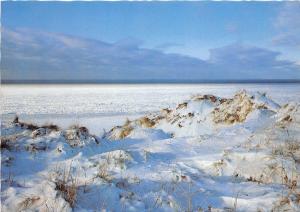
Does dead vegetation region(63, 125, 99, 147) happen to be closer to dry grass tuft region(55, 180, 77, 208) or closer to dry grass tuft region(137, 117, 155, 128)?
dry grass tuft region(55, 180, 77, 208)

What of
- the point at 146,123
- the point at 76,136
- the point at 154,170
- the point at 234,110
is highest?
the point at 234,110

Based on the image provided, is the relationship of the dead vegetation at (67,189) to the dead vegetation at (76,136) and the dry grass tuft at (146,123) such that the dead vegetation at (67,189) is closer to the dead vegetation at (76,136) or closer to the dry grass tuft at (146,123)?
the dead vegetation at (76,136)

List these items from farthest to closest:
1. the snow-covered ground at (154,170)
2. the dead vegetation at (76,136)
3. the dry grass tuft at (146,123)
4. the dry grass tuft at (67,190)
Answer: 1. the dry grass tuft at (146,123)
2. the dead vegetation at (76,136)
3. the snow-covered ground at (154,170)
4. the dry grass tuft at (67,190)

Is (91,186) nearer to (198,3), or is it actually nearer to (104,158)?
(104,158)

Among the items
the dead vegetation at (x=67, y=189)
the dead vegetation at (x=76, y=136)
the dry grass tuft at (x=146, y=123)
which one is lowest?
the dry grass tuft at (x=146, y=123)

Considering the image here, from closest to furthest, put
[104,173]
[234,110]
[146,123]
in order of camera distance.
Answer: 1. [104,173]
2. [234,110]
3. [146,123]

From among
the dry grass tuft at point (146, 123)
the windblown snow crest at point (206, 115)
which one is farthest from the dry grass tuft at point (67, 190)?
the dry grass tuft at point (146, 123)

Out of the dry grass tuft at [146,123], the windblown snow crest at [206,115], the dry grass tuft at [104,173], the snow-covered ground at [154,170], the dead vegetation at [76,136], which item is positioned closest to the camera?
the snow-covered ground at [154,170]

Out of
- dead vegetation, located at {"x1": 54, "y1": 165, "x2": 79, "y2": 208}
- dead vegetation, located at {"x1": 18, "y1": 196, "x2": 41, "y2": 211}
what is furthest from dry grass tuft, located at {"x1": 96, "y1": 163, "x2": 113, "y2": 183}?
dead vegetation, located at {"x1": 18, "y1": 196, "x2": 41, "y2": 211}

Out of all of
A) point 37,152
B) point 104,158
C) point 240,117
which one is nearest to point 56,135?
point 37,152

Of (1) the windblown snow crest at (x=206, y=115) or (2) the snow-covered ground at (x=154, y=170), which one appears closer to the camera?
(2) the snow-covered ground at (x=154, y=170)

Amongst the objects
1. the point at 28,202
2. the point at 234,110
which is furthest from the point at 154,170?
the point at 234,110

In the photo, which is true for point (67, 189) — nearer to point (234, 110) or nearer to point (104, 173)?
point (104, 173)

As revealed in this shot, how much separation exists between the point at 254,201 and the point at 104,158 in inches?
64.6
